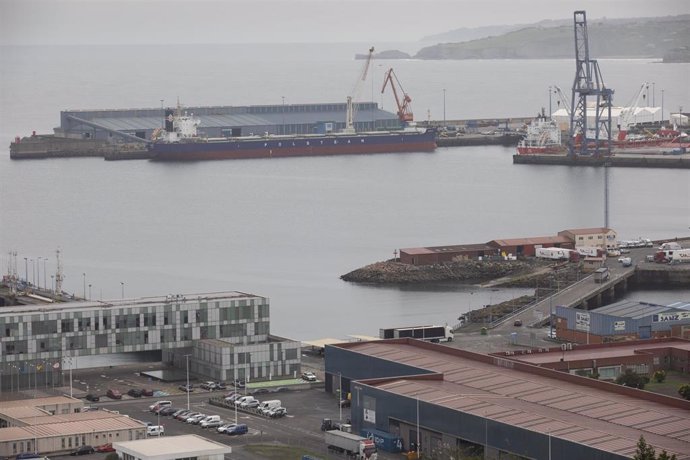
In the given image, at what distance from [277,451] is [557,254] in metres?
9.05

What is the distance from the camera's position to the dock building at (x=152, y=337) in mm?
12430

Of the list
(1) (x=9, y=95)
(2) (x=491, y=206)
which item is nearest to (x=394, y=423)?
(2) (x=491, y=206)

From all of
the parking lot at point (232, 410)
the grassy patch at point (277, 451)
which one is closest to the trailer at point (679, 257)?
the parking lot at point (232, 410)

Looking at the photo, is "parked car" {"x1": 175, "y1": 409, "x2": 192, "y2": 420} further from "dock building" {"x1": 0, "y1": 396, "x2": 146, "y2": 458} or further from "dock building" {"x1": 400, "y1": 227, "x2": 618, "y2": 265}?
"dock building" {"x1": 400, "y1": 227, "x2": 618, "y2": 265}

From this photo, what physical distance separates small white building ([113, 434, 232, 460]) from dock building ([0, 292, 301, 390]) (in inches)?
93.8

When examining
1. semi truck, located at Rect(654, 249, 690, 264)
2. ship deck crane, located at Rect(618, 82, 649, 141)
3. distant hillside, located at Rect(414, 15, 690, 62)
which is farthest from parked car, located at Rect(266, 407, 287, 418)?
distant hillside, located at Rect(414, 15, 690, 62)

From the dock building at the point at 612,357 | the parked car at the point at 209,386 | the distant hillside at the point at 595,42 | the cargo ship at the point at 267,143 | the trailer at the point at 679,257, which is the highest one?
the distant hillside at the point at 595,42

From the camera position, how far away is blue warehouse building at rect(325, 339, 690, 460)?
953cm

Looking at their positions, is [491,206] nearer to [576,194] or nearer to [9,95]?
[576,194]

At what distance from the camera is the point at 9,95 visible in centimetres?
5694

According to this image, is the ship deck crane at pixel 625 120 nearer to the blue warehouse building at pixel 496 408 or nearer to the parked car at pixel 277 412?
the blue warehouse building at pixel 496 408

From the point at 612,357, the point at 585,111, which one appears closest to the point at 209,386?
the point at 612,357

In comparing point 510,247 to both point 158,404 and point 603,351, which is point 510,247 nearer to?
point 603,351

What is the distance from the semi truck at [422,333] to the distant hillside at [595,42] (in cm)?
2298
